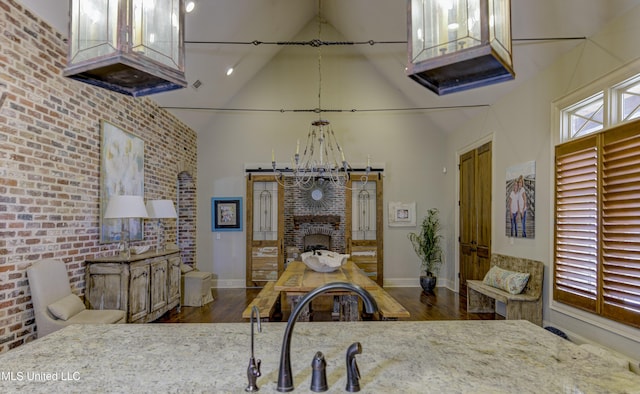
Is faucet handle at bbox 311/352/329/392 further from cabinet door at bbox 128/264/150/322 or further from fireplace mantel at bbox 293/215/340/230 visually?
fireplace mantel at bbox 293/215/340/230

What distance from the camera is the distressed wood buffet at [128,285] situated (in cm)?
378

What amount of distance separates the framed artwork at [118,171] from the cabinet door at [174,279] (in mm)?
571

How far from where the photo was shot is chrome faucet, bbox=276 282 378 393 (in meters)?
1.01

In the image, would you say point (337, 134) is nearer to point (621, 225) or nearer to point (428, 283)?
point (428, 283)

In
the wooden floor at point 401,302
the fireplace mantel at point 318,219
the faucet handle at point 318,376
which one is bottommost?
the wooden floor at point 401,302

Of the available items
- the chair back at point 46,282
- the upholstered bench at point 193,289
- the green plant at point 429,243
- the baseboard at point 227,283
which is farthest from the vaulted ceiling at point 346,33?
the baseboard at point 227,283

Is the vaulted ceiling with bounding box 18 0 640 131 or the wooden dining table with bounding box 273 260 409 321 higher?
the vaulted ceiling with bounding box 18 0 640 131

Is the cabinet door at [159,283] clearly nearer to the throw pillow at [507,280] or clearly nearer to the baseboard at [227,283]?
the baseboard at [227,283]

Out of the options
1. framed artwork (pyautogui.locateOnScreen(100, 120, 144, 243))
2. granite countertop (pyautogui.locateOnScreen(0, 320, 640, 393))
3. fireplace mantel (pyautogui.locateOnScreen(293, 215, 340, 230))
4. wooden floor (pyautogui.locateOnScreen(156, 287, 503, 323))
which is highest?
framed artwork (pyautogui.locateOnScreen(100, 120, 144, 243))

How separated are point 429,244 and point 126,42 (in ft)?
22.2

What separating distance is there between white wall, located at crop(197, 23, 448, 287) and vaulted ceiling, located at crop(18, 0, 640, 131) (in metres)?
0.26

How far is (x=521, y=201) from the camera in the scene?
186 inches

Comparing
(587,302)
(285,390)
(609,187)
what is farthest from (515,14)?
(285,390)

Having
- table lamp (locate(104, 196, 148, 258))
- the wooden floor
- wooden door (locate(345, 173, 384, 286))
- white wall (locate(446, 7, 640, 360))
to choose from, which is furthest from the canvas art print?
table lamp (locate(104, 196, 148, 258))
